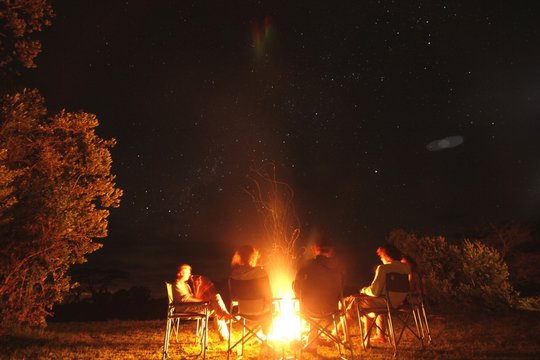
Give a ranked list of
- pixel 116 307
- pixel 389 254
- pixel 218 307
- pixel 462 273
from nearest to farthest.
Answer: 1. pixel 389 254
2. pixel 218 307
3. pixel 462 273
4. pixel 116 307

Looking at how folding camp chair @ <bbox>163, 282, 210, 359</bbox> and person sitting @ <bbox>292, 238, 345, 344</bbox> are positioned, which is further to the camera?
folding camp chair @ <bbox>163, 282, 210, 359</bbox>

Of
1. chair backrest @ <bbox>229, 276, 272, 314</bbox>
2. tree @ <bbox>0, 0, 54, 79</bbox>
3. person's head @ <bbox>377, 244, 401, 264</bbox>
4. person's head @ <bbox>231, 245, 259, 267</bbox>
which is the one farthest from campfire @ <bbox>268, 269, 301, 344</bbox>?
tree @ <bbox>0, 0, 54, 79</bbox>

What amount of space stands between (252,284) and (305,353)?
1.24 m

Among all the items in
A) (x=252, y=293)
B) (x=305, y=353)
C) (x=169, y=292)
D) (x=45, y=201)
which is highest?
(x=45, y=201)

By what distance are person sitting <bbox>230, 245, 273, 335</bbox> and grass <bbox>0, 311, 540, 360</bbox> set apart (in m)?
0.53

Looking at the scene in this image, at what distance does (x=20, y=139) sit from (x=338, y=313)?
226 inches

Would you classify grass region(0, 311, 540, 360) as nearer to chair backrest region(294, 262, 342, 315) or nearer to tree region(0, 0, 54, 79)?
chair backrest region(294, 262, 342, 315)

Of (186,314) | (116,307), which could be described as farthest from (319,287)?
(116,307)

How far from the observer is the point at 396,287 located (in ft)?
17.3

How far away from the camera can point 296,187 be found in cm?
859

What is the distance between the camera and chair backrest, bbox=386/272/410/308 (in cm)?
523

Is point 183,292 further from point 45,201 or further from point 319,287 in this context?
point 45,201

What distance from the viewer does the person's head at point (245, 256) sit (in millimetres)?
5195

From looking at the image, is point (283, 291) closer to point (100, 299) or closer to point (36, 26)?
point (36, 26)
